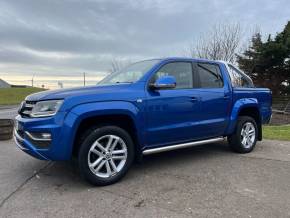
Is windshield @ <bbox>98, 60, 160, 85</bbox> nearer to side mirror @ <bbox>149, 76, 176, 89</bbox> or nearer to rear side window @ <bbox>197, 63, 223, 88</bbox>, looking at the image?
side mirror @ <bbox>149, 76, 176, 89</bbox>

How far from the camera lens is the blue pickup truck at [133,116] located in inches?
180

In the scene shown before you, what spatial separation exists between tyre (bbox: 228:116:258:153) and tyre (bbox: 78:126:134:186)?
2.61m

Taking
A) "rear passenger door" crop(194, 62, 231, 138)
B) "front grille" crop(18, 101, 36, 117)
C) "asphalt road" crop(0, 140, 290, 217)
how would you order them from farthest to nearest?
"rear passenger door" crop(194, 62, 231, 138)
"front grille" crop(18, 101, 36, 117)
"asphalt road" crop(0, 140, 290, 217)

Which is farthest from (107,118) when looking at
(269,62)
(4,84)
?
(4,84)

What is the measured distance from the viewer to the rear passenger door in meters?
6.08

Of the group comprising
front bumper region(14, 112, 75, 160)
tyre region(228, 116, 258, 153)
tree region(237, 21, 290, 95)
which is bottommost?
tyre region(228, 116, 258, 153)

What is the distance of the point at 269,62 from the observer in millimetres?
23859

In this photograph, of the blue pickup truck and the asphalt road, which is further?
the blue pickup truck

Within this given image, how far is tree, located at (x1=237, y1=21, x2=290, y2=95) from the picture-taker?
23.2 meters

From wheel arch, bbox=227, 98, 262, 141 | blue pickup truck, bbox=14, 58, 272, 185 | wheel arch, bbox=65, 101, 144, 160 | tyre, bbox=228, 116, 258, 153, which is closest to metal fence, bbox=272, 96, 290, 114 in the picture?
wheel arch, bbox=227, 98, 262, 141

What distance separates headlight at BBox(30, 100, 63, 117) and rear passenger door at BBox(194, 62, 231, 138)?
100 inches

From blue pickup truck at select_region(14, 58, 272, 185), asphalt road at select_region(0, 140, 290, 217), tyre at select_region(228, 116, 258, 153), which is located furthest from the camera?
tyre at select_region(228, 116, 258, 153)

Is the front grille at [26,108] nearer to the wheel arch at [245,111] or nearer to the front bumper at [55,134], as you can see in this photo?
the front bumper at [55,134]

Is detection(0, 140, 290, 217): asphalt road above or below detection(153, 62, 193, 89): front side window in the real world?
below
